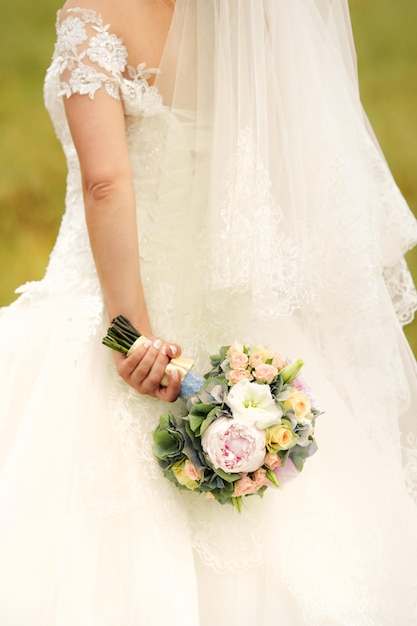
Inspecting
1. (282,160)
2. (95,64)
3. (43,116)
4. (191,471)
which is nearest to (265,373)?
(191,471)

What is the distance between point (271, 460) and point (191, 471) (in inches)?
3.3

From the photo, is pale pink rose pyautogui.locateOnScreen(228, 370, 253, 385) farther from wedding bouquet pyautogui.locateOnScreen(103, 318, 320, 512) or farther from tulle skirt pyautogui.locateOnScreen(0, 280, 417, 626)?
tulle skirt pyautogui.locateOnScreen(0, 280, 417, 626)

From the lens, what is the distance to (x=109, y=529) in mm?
784

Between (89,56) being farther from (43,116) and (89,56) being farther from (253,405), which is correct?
(43,116)

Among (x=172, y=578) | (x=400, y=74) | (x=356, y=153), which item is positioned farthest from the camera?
(x=400, y=74)

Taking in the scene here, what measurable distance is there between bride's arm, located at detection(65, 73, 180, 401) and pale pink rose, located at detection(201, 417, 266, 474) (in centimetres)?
18

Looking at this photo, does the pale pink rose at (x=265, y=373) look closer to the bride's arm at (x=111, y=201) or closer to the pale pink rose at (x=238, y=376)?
the pale pink rose at (x=238, y=376)

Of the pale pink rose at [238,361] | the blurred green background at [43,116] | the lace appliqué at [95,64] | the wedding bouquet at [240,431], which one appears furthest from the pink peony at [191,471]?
the blurred green background at [43,116]

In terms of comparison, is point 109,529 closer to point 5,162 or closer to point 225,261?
point 225,261

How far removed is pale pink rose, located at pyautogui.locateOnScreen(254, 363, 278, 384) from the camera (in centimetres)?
77

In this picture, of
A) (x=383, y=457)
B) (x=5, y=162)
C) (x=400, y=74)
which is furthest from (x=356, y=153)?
(x=5, y=162)

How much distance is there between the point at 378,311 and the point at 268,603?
14.8 inches

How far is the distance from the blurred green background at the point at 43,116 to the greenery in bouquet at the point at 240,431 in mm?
1176

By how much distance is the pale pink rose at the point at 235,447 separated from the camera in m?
0.73
